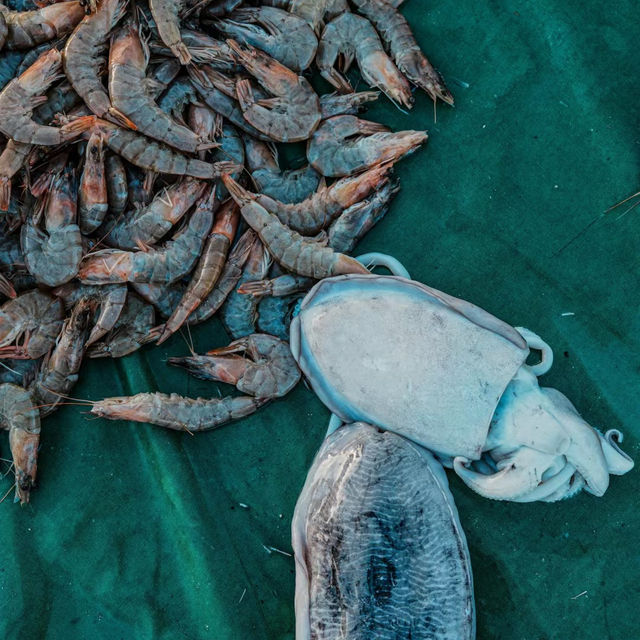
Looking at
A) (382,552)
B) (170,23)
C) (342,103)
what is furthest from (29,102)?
(382,552)

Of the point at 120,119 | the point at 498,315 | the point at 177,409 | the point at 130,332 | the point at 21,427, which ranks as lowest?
the point at 21,427

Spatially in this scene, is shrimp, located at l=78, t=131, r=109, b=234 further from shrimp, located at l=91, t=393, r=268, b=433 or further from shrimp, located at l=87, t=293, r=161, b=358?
shrimp, located at l=91, t=393, r=268, b=433

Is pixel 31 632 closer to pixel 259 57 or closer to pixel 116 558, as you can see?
pixel 116 558

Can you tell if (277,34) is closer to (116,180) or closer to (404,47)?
(404,47)

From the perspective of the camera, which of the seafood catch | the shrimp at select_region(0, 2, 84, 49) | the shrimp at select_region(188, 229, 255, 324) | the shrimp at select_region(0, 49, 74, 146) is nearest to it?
the seafood catch

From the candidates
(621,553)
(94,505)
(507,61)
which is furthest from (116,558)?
(507,61)

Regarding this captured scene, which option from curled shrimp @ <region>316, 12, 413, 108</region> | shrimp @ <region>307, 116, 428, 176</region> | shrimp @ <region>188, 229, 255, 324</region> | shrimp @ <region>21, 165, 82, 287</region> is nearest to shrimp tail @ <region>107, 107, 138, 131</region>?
shrimp @ <region>21, 165, 82, 287</region>

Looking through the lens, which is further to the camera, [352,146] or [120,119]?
[352,146]
